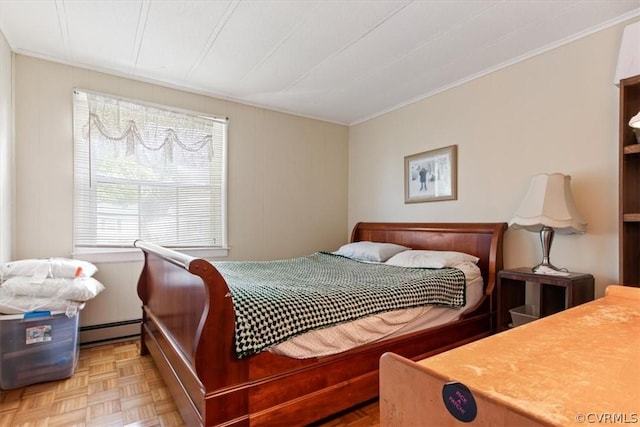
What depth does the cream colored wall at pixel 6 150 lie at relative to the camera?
226 cm

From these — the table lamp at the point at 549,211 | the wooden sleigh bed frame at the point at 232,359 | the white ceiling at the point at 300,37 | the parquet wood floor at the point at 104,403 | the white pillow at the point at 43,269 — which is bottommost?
the parquet wood floor at the point at 104,403

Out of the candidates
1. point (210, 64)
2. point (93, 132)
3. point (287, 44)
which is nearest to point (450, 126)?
point (287, 44)

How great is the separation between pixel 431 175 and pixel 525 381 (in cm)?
276

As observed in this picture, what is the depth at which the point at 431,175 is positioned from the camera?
10.6 feet

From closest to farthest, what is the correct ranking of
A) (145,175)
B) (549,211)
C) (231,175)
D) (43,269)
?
1. (549,211)
2. (43,269)
3. (145,175)
4. (231,175)

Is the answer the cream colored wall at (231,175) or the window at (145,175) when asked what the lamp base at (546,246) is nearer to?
the cream colored wall at (231,175)

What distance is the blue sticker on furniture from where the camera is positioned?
0.56 metres

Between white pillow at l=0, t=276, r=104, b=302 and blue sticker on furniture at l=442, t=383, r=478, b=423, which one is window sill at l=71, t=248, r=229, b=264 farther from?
blue sticker on furniture at l=442, t=383, r=478, b=423

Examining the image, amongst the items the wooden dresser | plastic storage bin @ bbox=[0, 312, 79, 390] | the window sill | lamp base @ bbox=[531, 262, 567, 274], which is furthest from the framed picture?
plastic storage bin @ bbox=[0, 312, 79, 390]

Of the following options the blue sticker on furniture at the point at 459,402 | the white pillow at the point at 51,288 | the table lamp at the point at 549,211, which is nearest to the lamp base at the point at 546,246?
the table lamp at the point at 549,211

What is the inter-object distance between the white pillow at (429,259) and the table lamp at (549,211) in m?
0.50

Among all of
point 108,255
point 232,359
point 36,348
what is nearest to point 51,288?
point 36,348

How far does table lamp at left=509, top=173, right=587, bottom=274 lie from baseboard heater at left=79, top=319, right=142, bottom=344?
3203mm

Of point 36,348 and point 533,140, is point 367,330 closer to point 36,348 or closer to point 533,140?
point 533,140
